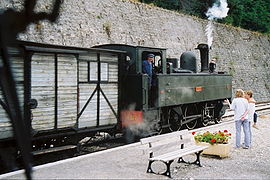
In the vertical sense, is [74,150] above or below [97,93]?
below

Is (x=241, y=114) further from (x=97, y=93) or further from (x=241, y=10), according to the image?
(x=241, y=10)

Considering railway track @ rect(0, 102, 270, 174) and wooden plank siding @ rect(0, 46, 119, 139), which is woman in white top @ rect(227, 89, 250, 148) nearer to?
wooden plank siding @ rect(0, 46, 119, 139)

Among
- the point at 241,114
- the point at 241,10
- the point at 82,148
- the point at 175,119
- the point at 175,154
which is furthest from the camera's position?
the point at 241,10

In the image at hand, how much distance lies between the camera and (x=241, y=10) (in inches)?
1390

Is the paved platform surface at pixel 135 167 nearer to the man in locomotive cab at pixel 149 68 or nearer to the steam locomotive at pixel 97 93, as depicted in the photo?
the steam locomotive at pixel 97 93

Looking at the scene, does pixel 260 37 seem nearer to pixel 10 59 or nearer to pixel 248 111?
pixel 248 111

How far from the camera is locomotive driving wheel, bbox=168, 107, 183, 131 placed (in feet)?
37.9

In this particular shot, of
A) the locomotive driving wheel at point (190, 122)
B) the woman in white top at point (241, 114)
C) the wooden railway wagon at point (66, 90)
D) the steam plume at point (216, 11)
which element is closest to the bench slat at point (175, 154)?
the woman in white top at point (241, 114)

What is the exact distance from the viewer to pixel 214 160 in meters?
7.46

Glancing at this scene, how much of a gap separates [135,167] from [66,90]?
2358mm

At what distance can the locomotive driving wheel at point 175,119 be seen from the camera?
11562 millimetres

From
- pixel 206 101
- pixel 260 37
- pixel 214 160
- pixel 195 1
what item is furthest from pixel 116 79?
pixel 260 37

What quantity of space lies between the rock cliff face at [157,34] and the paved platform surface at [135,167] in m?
2.82

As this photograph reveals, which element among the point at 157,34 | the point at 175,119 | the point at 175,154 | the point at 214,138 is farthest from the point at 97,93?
the point at 157,34
